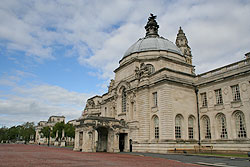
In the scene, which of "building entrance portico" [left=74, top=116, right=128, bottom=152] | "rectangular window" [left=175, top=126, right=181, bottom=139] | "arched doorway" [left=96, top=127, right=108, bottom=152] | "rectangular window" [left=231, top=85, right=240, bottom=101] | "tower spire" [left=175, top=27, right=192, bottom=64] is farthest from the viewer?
"tower spire" [left=175, top=27, right=192, bottom=64]

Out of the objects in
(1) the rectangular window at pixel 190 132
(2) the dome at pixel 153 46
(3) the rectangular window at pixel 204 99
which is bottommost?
(1) the rectangular window at pixel 190 132

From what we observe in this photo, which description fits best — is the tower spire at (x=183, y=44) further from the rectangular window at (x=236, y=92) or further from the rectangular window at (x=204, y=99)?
the rectangular window at (x=236, y=92)

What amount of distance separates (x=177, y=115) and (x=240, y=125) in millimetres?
8500

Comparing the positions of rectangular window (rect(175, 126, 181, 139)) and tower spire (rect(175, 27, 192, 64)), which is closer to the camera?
rectangular window (rect(175, 126, 181, 139))

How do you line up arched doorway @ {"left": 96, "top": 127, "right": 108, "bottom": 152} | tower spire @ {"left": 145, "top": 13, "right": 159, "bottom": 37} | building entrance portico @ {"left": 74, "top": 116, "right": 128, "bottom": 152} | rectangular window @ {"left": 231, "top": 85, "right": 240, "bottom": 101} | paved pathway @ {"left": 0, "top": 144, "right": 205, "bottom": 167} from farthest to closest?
tower spire @ {"left": 145, "top": 13, "right": 159, "bottom": 37} < arched doorway @ {"left": 96, "top": 127, "right": 108, "bottom": 152} < building entrance portico @ {"left": 74, "top": 116, "right": 128, "bottom": 152} < rectangular window @ {"left": 231, "top": 85, "right": 240, "bottom": 101} < paved pathway @ {"left": 0, "top": 144, "right": 205, "bottom": 167}

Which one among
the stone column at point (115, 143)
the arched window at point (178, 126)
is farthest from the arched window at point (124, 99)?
the arched window at point (178, 126)

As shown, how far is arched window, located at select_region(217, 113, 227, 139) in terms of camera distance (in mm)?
31125

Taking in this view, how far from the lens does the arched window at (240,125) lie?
28.8m

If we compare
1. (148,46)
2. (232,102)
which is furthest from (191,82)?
(148,46)

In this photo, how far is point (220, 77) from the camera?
32.3m

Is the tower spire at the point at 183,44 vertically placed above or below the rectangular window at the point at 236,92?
above

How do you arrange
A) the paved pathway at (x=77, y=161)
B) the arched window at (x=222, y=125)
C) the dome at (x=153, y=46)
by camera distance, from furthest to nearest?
the dome at (x=153, y=46)
the arched window at (x=222, y=125)
the paved pathway at (x=77, y=161)

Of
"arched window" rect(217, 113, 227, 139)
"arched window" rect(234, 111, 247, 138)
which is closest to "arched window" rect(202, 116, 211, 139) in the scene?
"arched window" rect(217, 113, 227, 139)

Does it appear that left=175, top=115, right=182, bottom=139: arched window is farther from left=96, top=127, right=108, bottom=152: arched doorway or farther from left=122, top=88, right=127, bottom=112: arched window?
left=96, top=127, right=108, bottom=152: arched doorway
